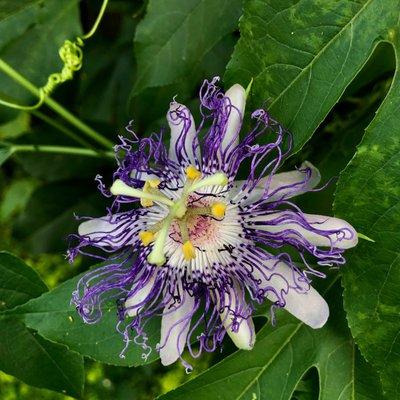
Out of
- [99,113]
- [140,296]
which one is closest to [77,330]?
[140,296]

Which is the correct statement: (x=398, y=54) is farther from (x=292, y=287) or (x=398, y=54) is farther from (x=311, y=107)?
(x=292, y=287)

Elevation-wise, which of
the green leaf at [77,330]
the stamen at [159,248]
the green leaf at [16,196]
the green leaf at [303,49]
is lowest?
the green leaf at [16,196]

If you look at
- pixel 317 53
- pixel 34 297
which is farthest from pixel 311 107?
pixel 34 297

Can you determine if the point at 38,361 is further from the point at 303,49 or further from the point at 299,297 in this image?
the point at 303,49

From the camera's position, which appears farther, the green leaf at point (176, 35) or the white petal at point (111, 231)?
the green leaf at point (176, 35)

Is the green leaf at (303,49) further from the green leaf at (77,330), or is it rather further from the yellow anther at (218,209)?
the green leaf at (77,330)

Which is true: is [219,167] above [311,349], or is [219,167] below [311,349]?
above

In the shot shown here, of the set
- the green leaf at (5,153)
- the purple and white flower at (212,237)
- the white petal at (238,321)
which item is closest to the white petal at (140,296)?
the purple and white flower at (212,237)
